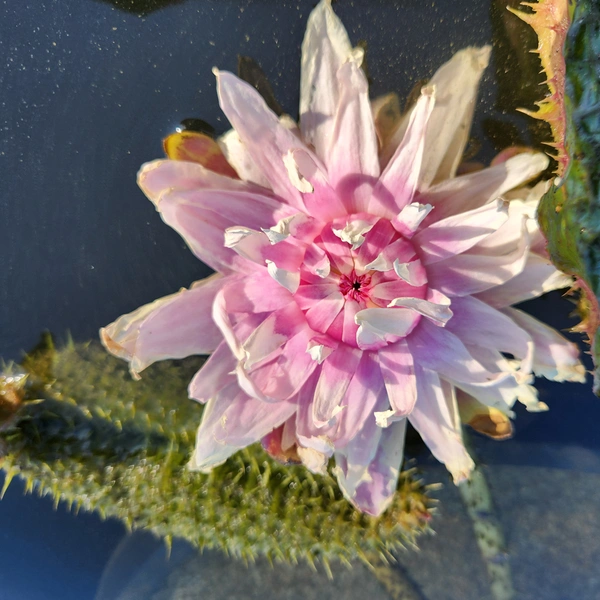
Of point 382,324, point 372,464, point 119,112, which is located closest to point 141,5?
point 119,112

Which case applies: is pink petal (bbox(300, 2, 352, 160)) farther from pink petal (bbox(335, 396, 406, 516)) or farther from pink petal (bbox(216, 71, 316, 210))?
pink petal (bbox(335, 396, 406, 516))

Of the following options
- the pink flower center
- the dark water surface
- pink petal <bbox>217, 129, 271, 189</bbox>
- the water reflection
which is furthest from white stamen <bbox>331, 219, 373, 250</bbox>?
the water reflection

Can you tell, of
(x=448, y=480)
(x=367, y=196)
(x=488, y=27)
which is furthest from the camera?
(x=448, y=480)

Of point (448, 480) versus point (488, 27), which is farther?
point (448, 480)

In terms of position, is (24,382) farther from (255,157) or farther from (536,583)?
(536,583)

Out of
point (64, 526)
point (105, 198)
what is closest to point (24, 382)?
point (105, 198)

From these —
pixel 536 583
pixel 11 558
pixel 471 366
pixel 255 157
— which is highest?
pixel 255 157
